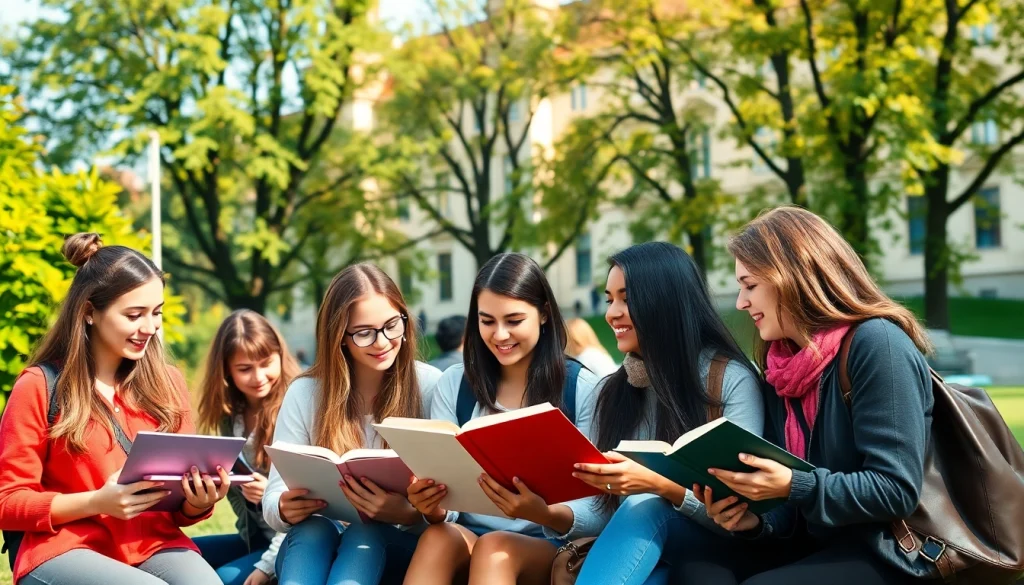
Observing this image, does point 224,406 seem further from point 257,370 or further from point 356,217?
point 356,217

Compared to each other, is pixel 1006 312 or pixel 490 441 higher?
pixel 490 441

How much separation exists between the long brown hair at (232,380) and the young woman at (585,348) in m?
3.26

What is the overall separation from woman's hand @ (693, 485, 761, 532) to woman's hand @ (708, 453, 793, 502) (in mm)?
148

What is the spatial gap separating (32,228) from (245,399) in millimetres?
2173

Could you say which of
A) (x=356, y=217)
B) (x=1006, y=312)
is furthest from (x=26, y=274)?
(x=1006, y=312)

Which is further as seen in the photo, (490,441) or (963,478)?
(490,441)

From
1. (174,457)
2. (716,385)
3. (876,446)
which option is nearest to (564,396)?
(716,385)

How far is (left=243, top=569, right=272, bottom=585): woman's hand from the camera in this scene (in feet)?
13.8

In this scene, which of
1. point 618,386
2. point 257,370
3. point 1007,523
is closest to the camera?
point 1007,523

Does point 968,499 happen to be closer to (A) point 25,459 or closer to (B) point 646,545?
(B) point 646,545

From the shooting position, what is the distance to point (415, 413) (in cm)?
431

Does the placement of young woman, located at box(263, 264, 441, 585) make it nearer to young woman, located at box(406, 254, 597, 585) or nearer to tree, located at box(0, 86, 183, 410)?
young woman, located at box(406, 254, 597, 585)

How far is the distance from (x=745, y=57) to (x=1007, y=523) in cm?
1650

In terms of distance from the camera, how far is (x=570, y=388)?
411cm
